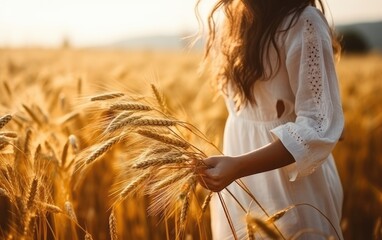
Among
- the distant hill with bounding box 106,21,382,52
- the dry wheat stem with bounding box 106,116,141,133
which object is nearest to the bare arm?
the dry wheat stem with bounding box 106,116,141,133

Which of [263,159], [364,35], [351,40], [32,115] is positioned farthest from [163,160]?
[364,35]

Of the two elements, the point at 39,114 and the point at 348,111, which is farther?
the point at 348,111

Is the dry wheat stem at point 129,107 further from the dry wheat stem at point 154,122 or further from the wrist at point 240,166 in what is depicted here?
the wrist at point 240,166

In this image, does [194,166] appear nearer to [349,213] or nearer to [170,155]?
[170,155]

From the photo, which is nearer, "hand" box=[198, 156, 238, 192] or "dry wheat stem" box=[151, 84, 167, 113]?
"hand" box=[198, 156, 238, 192]

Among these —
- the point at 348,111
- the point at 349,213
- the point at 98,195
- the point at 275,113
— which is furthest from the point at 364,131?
the point at 275,113

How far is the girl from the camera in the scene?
3.93ft

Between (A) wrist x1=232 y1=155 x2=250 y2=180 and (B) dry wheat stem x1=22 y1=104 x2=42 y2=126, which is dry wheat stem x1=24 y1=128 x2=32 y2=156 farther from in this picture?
(A) wrist x1=232 y1=155 x2=250 y2=180

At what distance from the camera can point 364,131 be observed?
3.70m

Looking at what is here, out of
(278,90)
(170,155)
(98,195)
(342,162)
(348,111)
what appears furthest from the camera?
(348,111)

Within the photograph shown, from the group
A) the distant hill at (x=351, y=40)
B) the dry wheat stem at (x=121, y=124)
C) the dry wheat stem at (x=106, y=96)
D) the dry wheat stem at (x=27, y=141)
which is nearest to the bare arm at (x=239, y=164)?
the dry wheat stem at (x=121, y=124)

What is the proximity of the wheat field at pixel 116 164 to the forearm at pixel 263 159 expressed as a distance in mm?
102

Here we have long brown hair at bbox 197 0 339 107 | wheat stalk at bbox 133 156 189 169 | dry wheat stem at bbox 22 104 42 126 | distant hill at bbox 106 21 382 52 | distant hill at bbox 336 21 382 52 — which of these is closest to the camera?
wheat stalk at bbox 133 156 189 169

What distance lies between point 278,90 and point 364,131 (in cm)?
264
